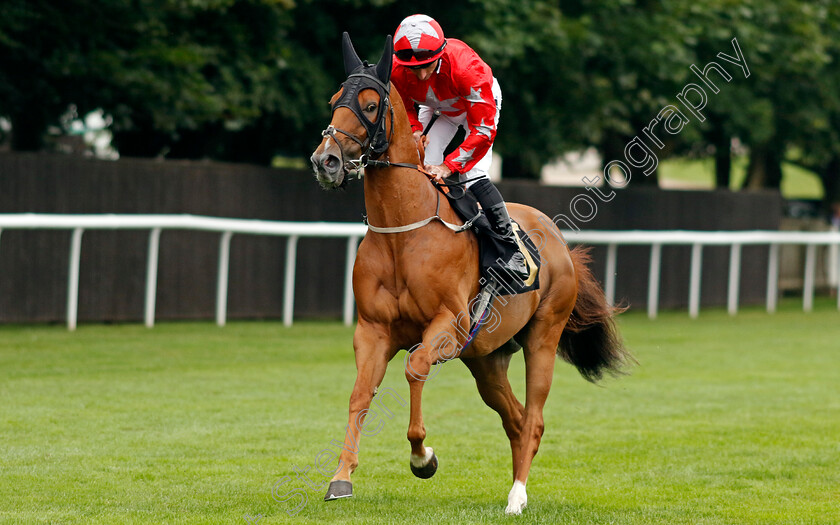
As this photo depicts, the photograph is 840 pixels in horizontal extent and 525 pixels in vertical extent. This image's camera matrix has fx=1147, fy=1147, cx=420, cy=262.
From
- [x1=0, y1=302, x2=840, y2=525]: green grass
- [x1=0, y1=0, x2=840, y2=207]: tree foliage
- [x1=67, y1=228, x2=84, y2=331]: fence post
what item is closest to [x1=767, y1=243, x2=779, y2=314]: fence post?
[x1=0, y1=0, x2=840, y2=207]: tree foliage

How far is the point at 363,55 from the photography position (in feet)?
47.1

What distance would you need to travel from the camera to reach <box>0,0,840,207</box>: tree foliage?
42.3ft

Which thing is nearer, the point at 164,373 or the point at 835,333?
the point at 164,373

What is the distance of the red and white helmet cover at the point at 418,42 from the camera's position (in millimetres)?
5445

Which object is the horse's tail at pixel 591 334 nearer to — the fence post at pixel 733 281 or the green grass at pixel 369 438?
the green grass at pixel 369 438

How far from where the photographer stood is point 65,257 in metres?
12.6

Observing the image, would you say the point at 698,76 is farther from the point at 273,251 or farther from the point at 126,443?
the point at 126,443

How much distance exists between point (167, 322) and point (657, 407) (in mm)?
6432

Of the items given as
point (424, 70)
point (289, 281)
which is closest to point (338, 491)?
point (424, 70)

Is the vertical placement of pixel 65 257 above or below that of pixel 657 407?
above

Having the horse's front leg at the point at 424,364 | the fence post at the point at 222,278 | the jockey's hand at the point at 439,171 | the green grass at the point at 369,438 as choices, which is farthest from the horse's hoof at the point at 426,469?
the fence post at the point at 222,278

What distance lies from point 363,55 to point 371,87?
9.45 metres

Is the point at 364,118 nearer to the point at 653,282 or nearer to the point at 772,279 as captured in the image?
the point at 653,282

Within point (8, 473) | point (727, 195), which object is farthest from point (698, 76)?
point (8, 473)
